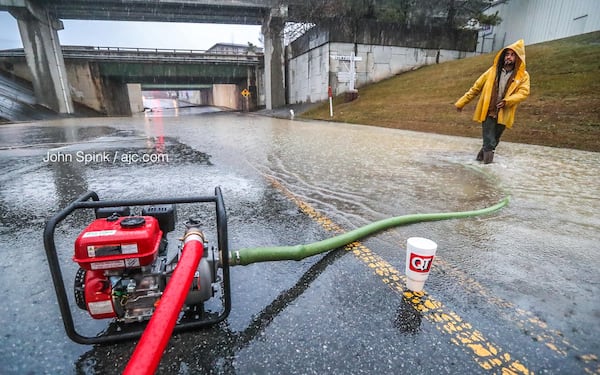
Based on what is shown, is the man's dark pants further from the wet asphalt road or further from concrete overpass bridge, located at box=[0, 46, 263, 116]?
concrete overpass bridge, located at box=[0, 46, 263, 116]

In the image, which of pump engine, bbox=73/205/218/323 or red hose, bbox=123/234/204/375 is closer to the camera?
red hose, bbox=123/234/204/375

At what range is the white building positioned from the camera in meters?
18.5

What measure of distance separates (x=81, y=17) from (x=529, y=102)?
34912 millimetres

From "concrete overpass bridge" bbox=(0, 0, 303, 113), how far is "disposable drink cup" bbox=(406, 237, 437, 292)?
96.2ft

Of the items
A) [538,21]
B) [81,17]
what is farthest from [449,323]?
[81,17]

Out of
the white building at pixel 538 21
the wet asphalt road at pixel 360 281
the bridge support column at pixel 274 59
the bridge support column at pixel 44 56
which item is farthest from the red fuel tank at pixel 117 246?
the bridge support column at pixel 44 56

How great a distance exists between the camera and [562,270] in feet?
7.56

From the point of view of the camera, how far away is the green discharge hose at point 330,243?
1953mm

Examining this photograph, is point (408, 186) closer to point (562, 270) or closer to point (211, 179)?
point (562, 270)

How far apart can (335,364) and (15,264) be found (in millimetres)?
2584

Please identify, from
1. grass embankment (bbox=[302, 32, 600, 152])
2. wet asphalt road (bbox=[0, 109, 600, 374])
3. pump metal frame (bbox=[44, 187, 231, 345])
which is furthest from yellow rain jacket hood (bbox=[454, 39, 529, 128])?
pump metal frame (bbox=[44, 187, 231, 345])

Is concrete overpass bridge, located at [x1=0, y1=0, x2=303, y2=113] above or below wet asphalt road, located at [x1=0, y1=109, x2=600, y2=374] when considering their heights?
above

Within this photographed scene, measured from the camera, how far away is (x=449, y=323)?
1.78 m

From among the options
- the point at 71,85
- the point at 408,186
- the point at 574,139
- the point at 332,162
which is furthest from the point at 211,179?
the point at 71,85
